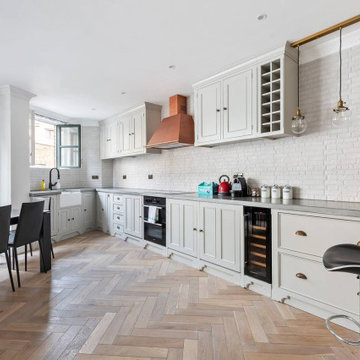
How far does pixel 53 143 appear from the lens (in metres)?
5.46

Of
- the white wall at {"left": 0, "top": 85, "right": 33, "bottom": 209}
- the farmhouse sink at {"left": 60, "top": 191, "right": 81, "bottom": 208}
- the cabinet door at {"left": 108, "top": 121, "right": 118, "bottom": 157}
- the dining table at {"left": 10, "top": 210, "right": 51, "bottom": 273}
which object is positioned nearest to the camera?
the dining table at {"left": 10, "top": 210, "right": 51, "bottom": 273}

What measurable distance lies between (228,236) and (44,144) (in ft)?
14.8

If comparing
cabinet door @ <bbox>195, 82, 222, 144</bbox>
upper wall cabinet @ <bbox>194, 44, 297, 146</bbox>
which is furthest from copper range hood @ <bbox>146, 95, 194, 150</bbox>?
upper wall cabinet @ <bbox>194, 44, 297, 146</bbox>

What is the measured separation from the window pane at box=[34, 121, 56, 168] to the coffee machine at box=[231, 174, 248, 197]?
4.19 m

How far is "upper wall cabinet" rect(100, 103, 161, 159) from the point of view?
462 cm

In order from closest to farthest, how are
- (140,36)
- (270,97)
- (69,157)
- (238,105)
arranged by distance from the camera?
(140,36) → (270,97) → (238,105) → (69,157)

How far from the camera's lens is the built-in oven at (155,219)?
147 inches

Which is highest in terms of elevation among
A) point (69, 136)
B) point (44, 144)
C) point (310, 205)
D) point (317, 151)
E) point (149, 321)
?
point (69, 136)

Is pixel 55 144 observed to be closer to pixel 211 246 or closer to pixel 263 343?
pixel 211 246

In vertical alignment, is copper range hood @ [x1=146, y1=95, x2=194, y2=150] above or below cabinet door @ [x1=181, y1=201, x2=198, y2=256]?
above

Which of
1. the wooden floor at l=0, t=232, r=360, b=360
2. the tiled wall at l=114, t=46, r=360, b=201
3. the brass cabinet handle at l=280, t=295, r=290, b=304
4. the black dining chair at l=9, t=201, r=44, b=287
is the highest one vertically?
the tiled wall at l=114, t=46, r=360, b=201

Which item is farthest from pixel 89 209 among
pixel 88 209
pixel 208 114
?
pixel 208 114

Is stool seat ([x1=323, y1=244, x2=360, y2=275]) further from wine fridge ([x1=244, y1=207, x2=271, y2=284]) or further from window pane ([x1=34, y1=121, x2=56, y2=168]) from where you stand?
window pane ([x1=34, y1=121, x2=56, y2=168])

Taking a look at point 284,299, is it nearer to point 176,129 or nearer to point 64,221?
point 176,129
